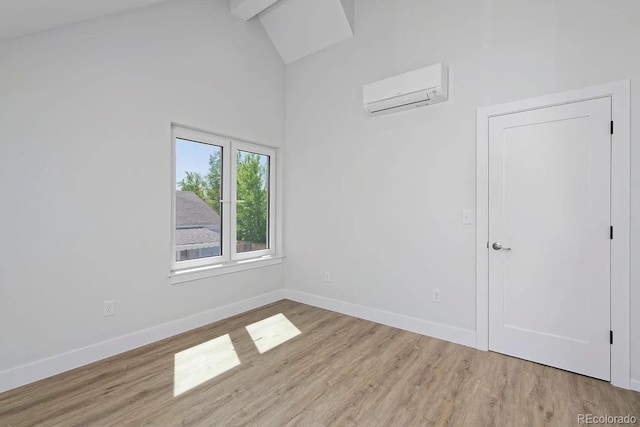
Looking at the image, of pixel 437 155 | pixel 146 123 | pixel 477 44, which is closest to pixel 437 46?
pixel 477 44

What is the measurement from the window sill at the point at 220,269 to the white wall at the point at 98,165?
8cm

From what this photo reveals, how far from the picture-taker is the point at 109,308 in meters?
2.60

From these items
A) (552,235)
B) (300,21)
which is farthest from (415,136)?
(300,21)

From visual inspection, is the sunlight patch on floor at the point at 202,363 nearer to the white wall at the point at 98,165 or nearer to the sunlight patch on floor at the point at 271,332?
the sunlight patch on floor at the point at 271,332

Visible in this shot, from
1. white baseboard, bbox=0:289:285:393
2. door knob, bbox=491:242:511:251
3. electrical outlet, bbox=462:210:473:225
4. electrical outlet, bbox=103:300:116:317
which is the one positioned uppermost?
electrical outlet, bbox=462:210:473:225

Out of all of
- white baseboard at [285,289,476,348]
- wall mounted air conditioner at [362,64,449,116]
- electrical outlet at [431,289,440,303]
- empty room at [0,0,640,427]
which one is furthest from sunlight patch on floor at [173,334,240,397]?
wall mounted air conditioner at [362,64,449,116]

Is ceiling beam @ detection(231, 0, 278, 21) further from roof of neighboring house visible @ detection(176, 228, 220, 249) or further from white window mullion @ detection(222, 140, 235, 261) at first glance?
roof of neighboring house visible @ detection(176, 228, 220, 249)

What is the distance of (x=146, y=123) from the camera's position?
2.82m

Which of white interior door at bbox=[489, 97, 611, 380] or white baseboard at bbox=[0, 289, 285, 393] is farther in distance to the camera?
white interior door at bbox=[489, 97, 611, 380]

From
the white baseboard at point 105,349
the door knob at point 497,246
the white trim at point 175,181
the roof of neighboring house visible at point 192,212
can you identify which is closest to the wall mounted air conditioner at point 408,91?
the door knob at point 497,246

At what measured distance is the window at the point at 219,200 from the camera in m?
3.21

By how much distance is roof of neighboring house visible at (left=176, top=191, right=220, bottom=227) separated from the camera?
10.4 feet

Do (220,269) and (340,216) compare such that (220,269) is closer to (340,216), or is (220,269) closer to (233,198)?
(233,198)

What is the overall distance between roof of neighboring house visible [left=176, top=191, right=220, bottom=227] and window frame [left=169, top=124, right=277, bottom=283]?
0.08 meters
